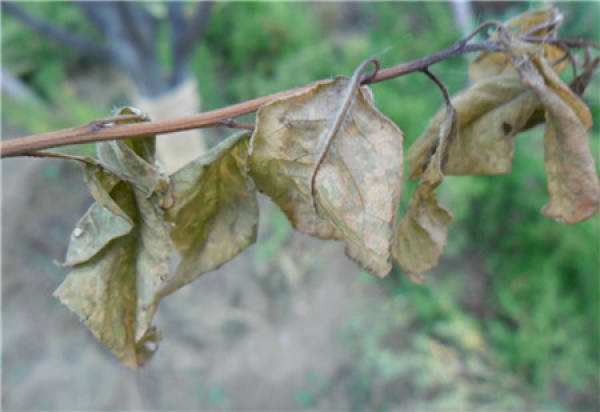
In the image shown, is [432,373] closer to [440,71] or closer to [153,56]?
[440,71]

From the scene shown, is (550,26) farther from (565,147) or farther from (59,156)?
(59,156)

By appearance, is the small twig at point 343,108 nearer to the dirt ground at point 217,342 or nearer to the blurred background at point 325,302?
the blurred background at point 325,302

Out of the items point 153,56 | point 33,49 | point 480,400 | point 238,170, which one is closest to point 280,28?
point 153,56

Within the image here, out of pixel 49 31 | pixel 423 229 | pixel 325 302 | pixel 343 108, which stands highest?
pixel 49 31

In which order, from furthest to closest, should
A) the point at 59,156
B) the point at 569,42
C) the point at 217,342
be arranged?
the point at 217,342
the point at 569,42
the point at 59,156

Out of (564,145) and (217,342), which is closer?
(564,145)

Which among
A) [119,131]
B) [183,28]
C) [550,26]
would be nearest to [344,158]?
[119,131]

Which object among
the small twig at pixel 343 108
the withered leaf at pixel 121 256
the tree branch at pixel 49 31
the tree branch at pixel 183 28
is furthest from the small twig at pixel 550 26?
the tree branch at pixel 49 31
